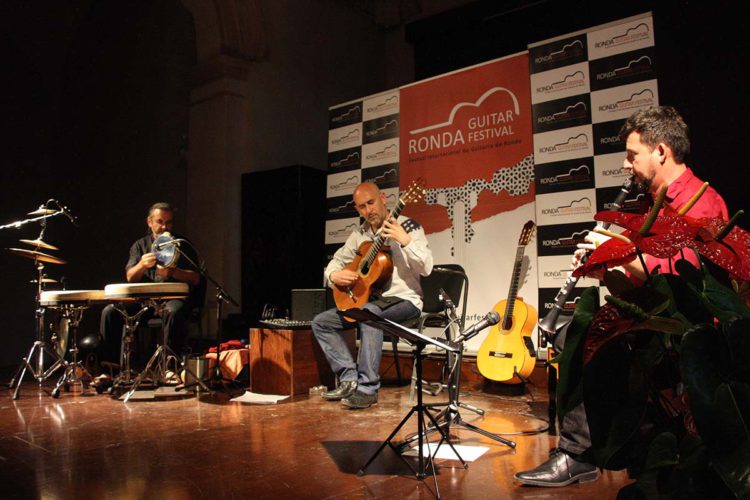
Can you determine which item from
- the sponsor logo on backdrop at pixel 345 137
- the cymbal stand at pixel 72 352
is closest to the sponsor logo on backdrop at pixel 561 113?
the sponsor logo on backdrop at pixel 345 137

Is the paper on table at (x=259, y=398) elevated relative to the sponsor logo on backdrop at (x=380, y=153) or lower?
lower

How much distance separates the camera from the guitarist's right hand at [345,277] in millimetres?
4004

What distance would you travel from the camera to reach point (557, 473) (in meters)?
2.18

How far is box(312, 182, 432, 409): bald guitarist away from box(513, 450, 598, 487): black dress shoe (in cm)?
171

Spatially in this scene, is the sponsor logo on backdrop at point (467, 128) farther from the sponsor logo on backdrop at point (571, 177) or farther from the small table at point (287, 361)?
the small table at point (287, 361)

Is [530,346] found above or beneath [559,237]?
beneath

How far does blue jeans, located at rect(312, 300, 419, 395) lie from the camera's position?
3863 millimetres

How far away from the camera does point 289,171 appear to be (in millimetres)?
6238

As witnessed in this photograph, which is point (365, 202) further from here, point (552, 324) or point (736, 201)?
point (736, 201)

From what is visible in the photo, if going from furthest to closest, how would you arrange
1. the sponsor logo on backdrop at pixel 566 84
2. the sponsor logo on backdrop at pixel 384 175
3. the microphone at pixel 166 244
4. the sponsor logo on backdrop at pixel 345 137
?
the sponsor logo on backdrop at pixel 345 137, the sponsor logo on backdrop at pixel 384 175, the sponsor logo on backdrop at pixel 566 84, the microphone at pixel 166 244

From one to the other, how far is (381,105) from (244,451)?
12.9ft

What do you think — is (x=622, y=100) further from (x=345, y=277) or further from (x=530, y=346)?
(x=345, y=277)

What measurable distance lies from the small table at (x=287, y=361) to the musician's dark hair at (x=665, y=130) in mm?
2647

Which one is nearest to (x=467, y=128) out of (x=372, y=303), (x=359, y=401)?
(x=372, y=303)
